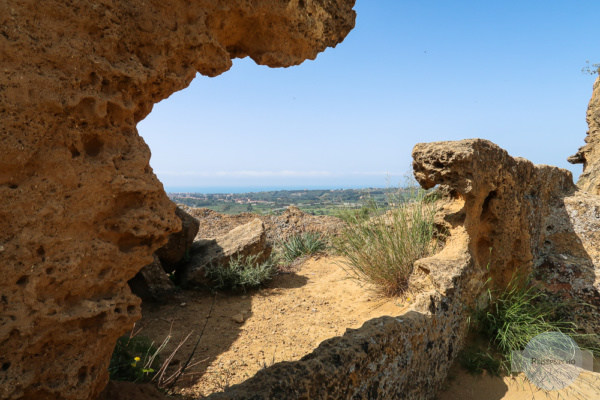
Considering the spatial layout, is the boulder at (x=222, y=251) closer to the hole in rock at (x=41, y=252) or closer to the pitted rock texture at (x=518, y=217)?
the pitted rock texture at (x=518, y=217)

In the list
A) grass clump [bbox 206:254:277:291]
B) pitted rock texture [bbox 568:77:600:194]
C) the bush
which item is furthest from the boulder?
pitted rock texture [bbox 568:77:600:194]

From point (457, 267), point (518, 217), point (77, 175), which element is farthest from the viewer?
point (518, 217)

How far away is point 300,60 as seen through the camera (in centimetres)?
292

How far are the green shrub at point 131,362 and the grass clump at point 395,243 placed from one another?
8.98ft

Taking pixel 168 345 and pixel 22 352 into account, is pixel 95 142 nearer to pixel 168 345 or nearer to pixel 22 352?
pixel 22 352

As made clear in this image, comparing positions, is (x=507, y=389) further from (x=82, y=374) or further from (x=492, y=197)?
(x=82, y=374)

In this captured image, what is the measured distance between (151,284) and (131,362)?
2.32 metres

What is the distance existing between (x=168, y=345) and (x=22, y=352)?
2427 millimetres

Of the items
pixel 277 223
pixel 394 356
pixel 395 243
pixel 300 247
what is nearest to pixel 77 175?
pixel 394 356

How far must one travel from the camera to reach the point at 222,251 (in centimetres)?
587

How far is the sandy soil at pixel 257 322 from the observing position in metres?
3.36

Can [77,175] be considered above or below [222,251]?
above

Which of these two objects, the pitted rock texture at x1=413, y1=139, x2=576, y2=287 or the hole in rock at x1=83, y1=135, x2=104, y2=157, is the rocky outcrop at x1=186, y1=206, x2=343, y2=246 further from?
the hole in rock at x1=83, y1=135, x2=104, y2=157

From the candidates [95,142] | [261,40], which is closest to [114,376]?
[95,142]
